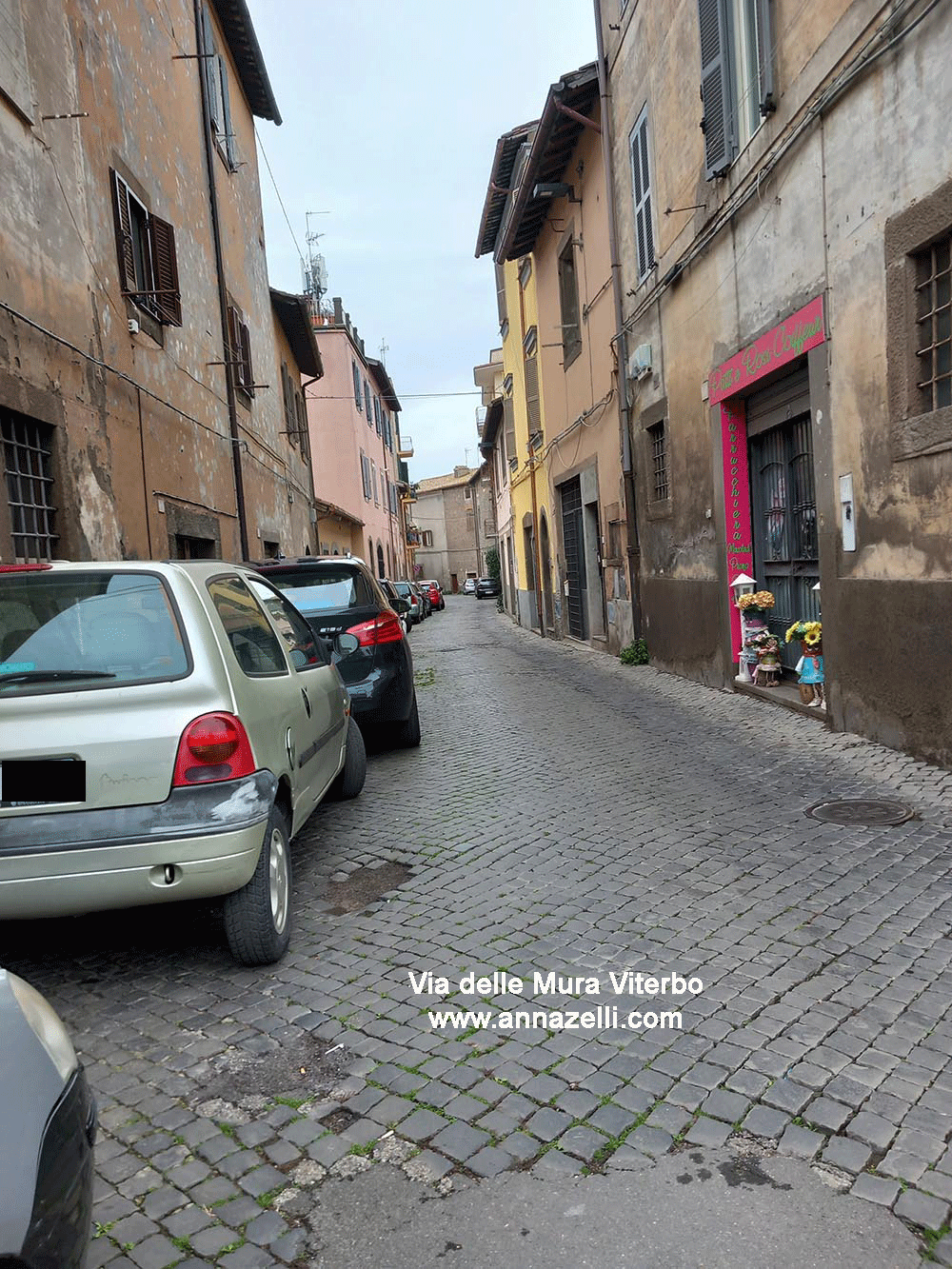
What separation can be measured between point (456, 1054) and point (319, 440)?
1242 inches

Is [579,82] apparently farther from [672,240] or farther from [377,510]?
[377,510]

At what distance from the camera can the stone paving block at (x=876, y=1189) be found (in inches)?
81.0

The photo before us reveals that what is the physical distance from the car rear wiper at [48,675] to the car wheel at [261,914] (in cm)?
81

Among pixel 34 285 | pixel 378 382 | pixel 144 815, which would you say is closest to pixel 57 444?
pixel 34 285

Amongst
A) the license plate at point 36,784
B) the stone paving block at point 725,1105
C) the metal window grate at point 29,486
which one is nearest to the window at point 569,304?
the metal window grate at point 29,486

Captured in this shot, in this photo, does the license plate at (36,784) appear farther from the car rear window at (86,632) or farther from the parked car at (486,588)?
the parked car at (486,588)

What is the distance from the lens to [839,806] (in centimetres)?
511

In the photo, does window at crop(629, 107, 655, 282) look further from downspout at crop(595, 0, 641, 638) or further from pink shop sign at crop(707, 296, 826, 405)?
pink shop sign at crop(707, 296, 826, 405)

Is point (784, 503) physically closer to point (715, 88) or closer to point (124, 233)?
point (715, 88)

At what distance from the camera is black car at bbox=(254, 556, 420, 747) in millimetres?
6926

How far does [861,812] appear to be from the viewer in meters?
4.96

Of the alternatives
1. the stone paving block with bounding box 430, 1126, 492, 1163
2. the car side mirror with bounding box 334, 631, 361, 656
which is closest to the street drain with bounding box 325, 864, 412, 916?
the stone paving block with bounding box 430, 1126, 492, 1163

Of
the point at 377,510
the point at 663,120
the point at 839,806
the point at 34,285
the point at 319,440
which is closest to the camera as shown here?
the point at 839,806

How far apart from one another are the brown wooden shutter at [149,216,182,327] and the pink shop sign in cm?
567
